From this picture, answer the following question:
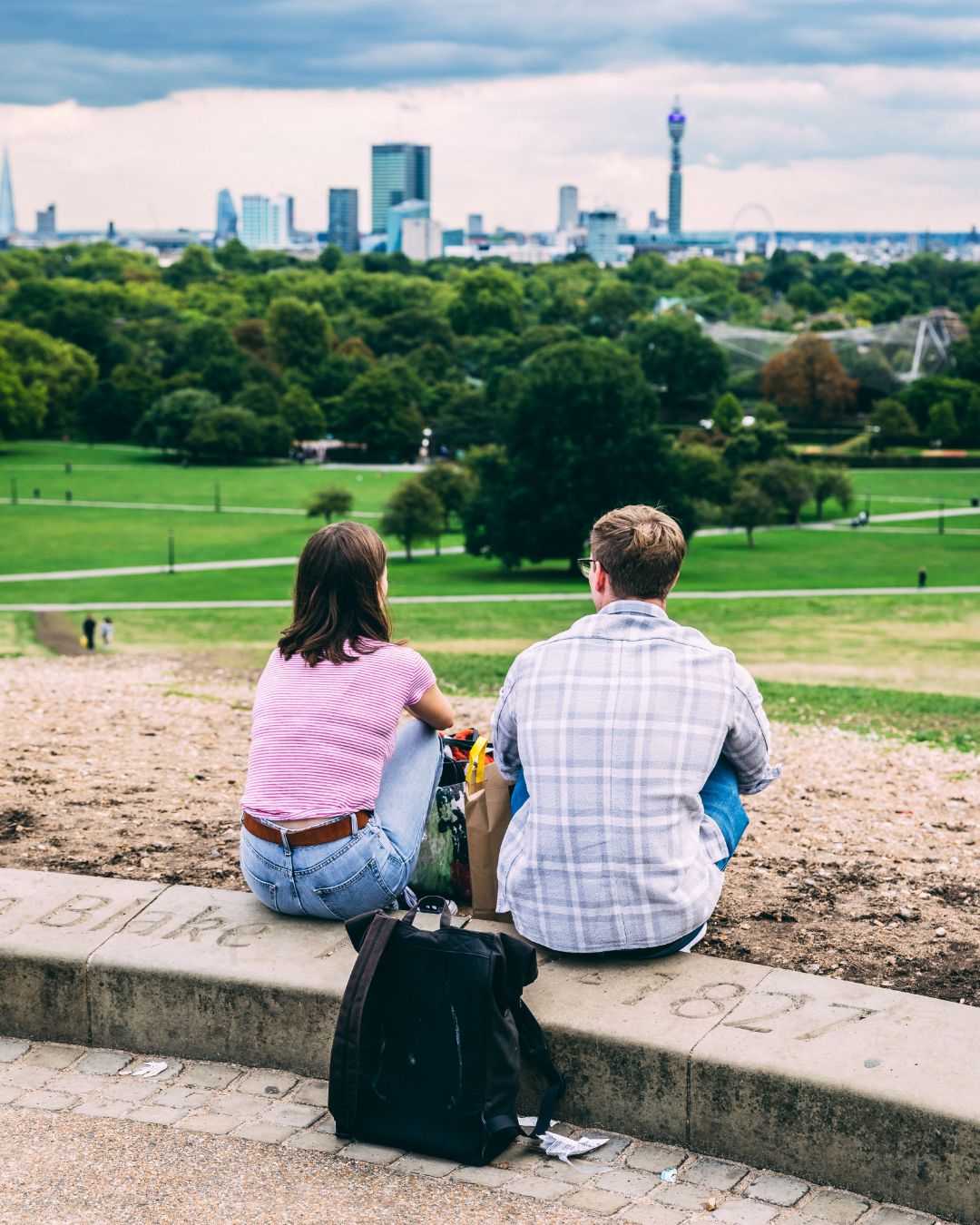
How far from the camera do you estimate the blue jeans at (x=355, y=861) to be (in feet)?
15.0

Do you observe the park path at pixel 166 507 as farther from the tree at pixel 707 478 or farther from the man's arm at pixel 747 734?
the man's arm at pixel 747 734

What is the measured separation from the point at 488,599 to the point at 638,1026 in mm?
37286

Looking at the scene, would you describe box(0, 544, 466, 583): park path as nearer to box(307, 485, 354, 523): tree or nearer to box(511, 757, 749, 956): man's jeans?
box(307, 485, 354, 523): tree

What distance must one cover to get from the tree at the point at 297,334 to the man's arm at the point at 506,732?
11532cm

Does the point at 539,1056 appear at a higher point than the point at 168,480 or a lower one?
higher

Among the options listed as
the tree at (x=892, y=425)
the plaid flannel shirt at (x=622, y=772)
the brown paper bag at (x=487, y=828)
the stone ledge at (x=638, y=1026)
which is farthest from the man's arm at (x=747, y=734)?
the tree at (x=892, y=425)

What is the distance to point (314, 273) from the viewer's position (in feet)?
582

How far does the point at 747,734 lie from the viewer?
4.29 m

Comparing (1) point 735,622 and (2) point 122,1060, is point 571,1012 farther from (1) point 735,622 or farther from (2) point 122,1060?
(1) point 735,622

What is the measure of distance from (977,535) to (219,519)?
30.8m

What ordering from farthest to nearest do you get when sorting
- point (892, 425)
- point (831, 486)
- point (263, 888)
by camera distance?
point (892, 425), point (831, 486), point (263, 888)

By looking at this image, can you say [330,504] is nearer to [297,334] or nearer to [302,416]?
[302,416]

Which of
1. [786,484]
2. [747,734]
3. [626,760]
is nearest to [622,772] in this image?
[626,760]

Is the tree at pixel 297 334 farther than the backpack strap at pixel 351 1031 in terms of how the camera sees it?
Yes
